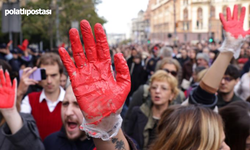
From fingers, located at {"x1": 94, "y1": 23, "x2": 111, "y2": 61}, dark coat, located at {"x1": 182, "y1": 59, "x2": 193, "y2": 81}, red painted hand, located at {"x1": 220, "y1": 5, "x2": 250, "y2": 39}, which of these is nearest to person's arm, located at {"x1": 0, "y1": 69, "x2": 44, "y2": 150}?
fingers, located at {"x1": 94, "y1": 23, "x2": 111, "y2": 61}

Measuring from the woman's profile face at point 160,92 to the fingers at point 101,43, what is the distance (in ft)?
7.68

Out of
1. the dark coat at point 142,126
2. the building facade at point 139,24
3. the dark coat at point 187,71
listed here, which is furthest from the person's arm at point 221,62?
the dark coat at point 187,71

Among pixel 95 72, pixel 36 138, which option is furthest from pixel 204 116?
pixel 36 138

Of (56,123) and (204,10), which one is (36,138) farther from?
(204,10)

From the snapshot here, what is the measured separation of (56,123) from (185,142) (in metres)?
1.94

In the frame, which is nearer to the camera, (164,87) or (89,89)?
(89,89)

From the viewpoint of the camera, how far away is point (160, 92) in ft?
13.2

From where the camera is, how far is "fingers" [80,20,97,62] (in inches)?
65.1

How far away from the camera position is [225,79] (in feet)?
14.7

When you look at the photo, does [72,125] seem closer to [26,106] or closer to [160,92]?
[26,106]

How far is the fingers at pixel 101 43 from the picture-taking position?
166 cm

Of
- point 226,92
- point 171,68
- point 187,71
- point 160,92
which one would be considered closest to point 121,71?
point 160,92

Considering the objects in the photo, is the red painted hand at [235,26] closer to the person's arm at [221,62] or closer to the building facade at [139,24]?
the person's arm at [221,62]

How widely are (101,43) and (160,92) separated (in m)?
2.44
